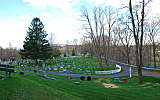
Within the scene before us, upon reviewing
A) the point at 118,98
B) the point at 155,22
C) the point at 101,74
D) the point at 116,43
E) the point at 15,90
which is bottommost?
the point at 101,74

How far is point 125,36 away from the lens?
3731 centimetres

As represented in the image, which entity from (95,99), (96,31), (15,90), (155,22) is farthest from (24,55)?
(155,22)

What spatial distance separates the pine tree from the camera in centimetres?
3238

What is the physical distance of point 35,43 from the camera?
3347 centimetres

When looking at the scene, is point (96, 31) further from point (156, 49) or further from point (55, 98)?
point (55, 98)

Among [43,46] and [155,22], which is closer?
[155,22]

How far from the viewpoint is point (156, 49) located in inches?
1271

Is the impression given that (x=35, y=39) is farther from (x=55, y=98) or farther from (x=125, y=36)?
(x=55, y=98)

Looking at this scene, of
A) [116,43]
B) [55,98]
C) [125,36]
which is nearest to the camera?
[55,98]

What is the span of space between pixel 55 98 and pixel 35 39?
30.7m

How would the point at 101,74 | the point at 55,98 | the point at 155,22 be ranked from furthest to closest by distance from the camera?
the point at 155,22 → the point at 101,74 → the point at 55,98

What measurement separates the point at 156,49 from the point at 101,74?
66.6 feet

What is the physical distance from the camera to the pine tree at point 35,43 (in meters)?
32.4

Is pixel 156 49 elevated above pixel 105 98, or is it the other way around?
pixel 156 49
